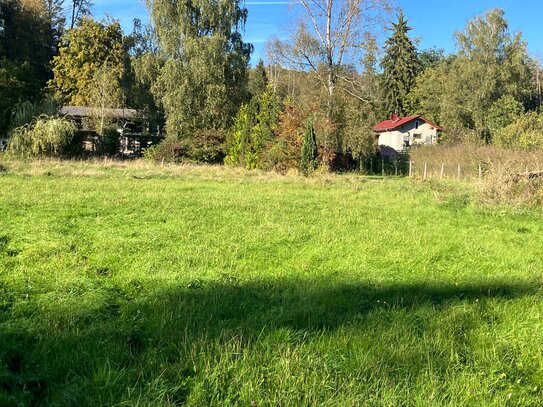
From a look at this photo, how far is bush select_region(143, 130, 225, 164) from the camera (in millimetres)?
31469

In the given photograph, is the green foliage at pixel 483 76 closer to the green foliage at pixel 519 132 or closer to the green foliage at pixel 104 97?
the green foliage at pixel 519 132

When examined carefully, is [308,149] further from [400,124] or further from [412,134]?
[412,134]

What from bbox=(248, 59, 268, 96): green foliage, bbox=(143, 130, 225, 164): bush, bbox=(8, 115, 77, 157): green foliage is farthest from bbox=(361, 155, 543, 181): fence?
bbox=(8, 115, 77, 157): green foliage

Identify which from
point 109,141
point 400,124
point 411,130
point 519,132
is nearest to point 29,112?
point 109,141

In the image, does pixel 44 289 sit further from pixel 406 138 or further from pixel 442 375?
pixel 406 138

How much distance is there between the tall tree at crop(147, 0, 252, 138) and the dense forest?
3.0 inches

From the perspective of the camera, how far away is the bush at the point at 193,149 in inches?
1239

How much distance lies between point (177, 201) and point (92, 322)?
795 cm

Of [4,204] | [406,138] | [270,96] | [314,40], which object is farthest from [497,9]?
[4,204]

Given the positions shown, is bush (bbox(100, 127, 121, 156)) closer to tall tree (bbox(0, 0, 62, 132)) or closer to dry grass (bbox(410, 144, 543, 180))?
tall tree (bbox(0, 0, 62, 132))

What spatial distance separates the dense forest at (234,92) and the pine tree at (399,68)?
1608cm

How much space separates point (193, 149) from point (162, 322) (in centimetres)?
2846

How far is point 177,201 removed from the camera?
11.7 m

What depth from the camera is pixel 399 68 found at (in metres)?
61.6
